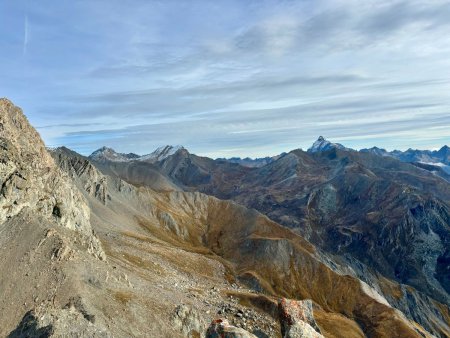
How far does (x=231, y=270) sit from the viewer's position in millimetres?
193125

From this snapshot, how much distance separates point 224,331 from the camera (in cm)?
3897

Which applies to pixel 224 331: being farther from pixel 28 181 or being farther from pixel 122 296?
pixel 28 181

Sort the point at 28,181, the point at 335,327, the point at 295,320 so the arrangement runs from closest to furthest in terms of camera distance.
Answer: the point at 295,320 → the point at 28,181 → the point at 335,327

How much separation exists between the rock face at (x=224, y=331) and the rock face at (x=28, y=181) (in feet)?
217

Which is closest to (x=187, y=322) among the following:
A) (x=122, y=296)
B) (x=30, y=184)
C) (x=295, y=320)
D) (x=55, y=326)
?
(x=122, y=296)

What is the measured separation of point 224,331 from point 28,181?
77511 millimetres

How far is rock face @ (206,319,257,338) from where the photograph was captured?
127 feet

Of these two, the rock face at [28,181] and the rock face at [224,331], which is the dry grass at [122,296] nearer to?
the rock face at [28,181]

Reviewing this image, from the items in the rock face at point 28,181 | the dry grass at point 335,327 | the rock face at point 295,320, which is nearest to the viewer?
the rock face at point 295,320

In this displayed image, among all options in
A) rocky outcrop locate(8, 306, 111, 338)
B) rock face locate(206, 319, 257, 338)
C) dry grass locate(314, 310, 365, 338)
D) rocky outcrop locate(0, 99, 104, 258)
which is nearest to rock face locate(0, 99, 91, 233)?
rocky outcrop locate(0, 99, 104, 258)

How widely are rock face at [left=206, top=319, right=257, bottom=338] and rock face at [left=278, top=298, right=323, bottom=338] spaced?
4.38m

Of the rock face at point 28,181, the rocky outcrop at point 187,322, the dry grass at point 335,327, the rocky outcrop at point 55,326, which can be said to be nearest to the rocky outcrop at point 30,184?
the rock face at point 28,181

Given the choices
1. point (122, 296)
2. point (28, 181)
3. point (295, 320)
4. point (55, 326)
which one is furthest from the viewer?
point (28, 181)

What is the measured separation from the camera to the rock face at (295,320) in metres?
40.1
